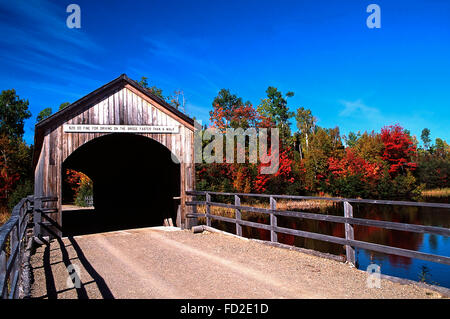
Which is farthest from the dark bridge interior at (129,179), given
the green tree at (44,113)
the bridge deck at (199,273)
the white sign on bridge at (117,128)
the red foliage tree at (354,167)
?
the green tree at (44,113)

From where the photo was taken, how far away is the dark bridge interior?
1166cm

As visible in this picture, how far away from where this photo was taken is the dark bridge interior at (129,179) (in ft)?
38.2

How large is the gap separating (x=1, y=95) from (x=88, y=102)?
42335mm

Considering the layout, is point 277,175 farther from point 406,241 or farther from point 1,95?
point 1,95

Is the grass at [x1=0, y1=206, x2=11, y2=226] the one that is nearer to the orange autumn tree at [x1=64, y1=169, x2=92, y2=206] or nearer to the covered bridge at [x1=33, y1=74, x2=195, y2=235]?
the covered bridge at [x1=33, y1=74, x2=195, y2=235]

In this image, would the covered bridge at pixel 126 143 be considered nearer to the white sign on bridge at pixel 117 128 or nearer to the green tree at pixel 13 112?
the white sign on bridge at pixel 117 128

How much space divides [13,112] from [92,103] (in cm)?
4164

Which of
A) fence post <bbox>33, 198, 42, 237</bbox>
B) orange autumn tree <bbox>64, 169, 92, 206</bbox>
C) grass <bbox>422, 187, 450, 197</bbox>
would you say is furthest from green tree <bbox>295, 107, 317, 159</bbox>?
fence post <bbox>33, 198, 42, 237</bbox>

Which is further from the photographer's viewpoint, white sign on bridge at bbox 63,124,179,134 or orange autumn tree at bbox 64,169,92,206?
orange autumn tree at bbox 64,169,92,206

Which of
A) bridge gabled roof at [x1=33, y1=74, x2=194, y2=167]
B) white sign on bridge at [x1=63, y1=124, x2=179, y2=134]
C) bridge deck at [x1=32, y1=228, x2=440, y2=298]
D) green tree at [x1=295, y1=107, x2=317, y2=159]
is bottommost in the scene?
bridge deck at [x1=32, y1=228, x2=440, y2=298]

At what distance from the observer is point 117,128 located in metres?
9.24

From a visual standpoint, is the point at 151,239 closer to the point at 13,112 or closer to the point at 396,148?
the point at 396,148

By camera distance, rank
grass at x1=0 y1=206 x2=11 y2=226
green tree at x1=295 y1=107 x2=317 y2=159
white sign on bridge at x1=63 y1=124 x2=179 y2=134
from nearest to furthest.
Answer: white sign on bridge at x1=63 y1=124 x2=179 y2=134, grass at x1=0 y1=206 x2=11 y2=226, green tree at x1=295 y1=107 x2=317 y2=159
